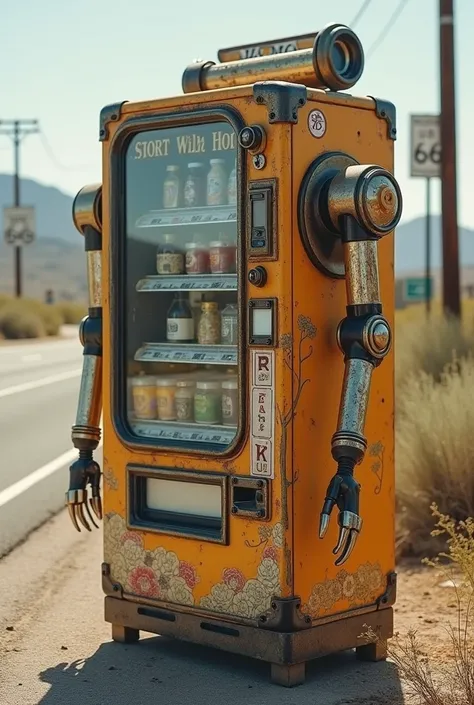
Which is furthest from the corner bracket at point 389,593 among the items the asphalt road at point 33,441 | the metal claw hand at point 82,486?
the asphalt road at point 33,441

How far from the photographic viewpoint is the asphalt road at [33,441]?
9.63 m

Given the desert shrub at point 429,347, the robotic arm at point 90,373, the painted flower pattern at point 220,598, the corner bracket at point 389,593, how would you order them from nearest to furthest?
1. the painted flower pattern at point 220,598
2. the corner bracket at point 389,593
3. the robotic arm at point 90,373
4. the desert shrub at point 429,347

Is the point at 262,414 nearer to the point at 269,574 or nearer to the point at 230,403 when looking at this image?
the point at 230,403

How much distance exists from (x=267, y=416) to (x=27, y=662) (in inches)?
65.4

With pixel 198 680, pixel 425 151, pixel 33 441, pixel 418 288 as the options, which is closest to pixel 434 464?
pixel 198 680

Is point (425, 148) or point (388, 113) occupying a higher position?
point (425, 148)

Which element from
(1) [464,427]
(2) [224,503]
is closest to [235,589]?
(2) [224,503]

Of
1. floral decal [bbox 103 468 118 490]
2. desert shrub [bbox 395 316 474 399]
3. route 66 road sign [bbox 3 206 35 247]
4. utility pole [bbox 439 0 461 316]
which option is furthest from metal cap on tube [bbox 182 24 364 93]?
route 66 road sign [bbox 3 206 35 247]

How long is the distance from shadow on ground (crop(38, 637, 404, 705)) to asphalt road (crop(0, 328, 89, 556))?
8.40 feet

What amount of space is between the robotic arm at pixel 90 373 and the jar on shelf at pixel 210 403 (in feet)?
1.92

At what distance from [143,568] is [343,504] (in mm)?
1195

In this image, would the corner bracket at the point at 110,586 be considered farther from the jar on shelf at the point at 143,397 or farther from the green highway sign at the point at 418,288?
the green highway sign at the point at 418,288

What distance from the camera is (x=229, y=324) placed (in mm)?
6098

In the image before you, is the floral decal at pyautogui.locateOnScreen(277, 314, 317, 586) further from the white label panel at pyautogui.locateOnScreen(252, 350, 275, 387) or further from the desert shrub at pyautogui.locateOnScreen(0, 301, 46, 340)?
the desert shrub at pyautogui.locateOnScreen(0, 301, 46, 340)
